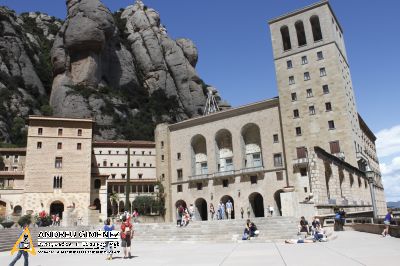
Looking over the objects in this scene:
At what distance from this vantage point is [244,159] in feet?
150

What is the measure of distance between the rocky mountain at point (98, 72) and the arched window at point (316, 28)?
146ft

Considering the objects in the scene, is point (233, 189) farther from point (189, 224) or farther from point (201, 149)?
point (189, 224)

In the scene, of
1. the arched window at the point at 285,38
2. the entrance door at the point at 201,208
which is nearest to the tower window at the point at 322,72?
the arched window at the point at 285,38

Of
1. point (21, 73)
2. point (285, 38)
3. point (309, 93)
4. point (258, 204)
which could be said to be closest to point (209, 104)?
point (285, 38)

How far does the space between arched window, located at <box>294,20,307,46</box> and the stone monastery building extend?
0.19m

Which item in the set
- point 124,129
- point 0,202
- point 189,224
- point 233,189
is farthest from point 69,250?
point 124,129

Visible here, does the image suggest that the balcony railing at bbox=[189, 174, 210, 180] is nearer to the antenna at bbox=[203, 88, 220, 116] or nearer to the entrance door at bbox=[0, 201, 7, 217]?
the antenna at bbox=[203, 88, 220, 116]

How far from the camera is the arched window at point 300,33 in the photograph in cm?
4808

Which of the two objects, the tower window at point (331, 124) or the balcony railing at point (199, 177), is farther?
the balcony railing at point (199, 177)

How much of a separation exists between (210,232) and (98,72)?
220 ft

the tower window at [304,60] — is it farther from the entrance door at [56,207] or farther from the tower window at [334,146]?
the entrance door at [56,207]

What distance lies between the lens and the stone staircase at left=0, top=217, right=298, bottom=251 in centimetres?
1900

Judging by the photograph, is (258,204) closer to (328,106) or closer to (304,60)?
(328,106)

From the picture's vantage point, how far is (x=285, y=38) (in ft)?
163
